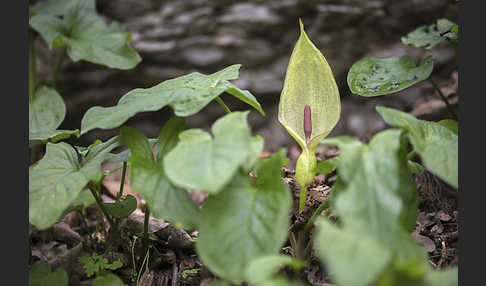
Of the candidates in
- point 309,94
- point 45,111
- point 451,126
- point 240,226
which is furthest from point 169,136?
point 45,111

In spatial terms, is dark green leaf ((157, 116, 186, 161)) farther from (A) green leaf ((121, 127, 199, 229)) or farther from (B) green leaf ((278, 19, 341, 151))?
(B) green leaf ((278, 19, 341, 151))

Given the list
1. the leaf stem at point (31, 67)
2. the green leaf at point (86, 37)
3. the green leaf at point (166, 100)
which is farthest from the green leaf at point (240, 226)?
the leaf stem at point (31, 67)

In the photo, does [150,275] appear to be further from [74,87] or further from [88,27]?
[74,87]

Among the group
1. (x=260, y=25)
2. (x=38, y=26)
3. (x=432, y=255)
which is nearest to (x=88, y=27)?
(x=38, y=26)

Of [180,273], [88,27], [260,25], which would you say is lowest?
[180,273]

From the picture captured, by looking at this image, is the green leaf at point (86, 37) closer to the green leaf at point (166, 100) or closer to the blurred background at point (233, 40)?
the blurred background at point (233, 40)

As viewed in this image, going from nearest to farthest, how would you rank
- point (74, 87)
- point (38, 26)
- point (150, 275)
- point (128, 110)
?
point (128, 110) → point (150, 275) → point (38, 26) → point (74, 87)

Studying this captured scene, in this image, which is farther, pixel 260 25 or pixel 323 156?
Answer: pixel 260 25
